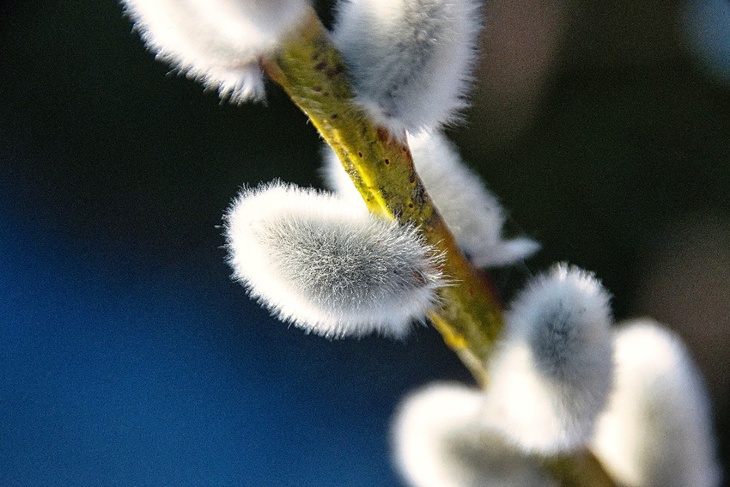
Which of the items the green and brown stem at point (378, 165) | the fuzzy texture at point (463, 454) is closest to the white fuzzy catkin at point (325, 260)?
the green and brown stem at point (378, 165)

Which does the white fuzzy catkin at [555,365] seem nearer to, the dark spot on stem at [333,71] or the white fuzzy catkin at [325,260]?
the white fuzzy catkin at [325,260]

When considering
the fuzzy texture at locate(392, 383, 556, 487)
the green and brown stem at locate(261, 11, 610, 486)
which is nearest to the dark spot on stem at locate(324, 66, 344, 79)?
the green and brown stem at locate(261, 11, 610, 486)

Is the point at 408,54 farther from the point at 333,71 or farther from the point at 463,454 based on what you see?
the point at 463,454

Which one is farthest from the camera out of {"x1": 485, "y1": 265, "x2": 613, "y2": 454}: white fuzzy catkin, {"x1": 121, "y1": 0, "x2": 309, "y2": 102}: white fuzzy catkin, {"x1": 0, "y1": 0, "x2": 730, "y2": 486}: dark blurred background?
{"x1": 0, "y1": 0, "x2": 730, "y2": 486}: dark blurred background

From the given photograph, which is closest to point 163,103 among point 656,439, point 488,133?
point 488,133

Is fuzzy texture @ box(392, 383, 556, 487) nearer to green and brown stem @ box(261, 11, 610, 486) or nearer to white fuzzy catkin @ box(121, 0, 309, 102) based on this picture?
green and brown stem @ box(261, 11, 610, 486)

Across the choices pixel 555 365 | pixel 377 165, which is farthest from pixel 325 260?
pixel 555 365

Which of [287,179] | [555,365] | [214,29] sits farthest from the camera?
[287,179]
